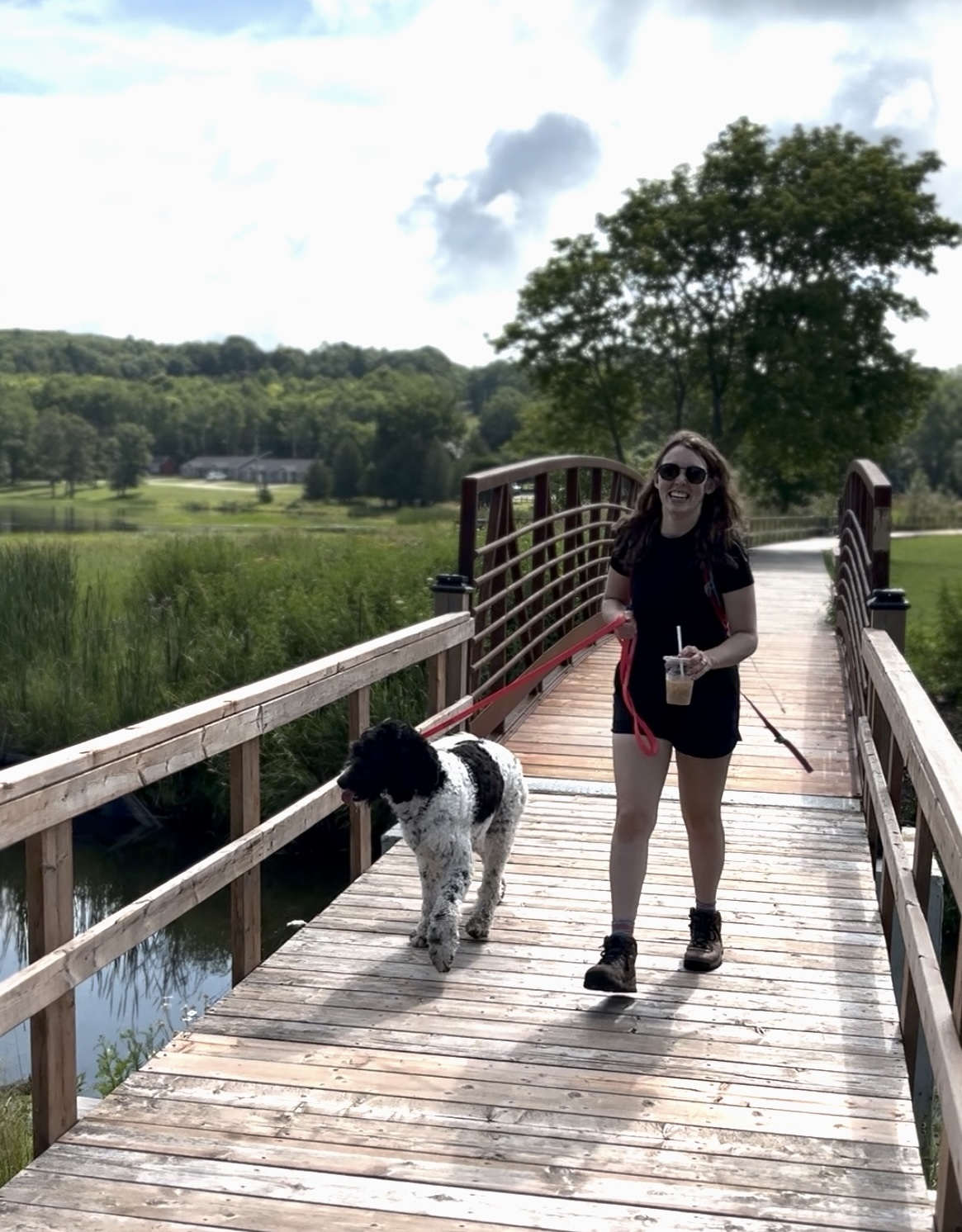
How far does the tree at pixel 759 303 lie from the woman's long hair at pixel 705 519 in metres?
34.1

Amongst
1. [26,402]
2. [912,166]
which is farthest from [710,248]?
[26,402]

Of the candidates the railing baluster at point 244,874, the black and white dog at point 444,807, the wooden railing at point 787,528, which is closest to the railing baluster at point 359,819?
the black and white dog at point 444,807

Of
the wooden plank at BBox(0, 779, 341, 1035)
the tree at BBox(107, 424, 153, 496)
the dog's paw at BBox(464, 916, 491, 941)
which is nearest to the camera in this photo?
the wooden plank at BBox(0, 779, 341, 1035)

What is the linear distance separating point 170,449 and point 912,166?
103 metres

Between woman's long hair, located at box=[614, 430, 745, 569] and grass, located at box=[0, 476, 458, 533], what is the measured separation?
47192mm

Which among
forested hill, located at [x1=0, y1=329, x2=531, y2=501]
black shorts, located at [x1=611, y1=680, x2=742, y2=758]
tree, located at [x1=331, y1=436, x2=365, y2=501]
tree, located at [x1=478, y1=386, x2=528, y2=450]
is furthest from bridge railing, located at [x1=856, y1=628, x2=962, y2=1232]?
tree, located at [x1=478, y1=386, x2=528, y2=450]

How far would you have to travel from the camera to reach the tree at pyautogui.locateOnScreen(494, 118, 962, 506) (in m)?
38.4

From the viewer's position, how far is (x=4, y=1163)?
532 cm

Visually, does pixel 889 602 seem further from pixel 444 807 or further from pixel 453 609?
pixel 444 807

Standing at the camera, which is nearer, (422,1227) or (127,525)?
(422,1227)

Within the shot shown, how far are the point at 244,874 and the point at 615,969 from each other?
4.09 ft

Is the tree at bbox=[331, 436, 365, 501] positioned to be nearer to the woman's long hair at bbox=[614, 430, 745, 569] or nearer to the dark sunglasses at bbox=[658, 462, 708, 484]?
the woman's long hair at bbox=[614, 430, 745, 569]

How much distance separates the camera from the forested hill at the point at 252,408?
9212 cm

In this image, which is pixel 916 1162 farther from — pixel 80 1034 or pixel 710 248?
pixel 710 248
